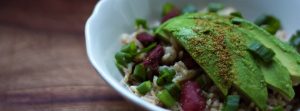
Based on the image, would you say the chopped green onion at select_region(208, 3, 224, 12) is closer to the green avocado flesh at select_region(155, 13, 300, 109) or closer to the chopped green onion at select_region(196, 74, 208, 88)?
the green avocado flesh at select_region(155, 13, 300, 109)

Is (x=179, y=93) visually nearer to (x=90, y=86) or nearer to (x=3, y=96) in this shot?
(x=90, y=86)

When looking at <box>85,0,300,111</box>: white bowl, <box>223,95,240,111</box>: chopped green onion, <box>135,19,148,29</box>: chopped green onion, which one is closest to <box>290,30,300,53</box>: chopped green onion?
<box>85,0,300,111</box>: white bowl

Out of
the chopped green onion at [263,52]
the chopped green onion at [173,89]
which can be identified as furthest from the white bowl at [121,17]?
the chopped green onion at [263,52]

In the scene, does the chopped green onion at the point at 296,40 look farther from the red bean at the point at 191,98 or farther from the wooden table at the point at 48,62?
the wooden table at the point at 48,62

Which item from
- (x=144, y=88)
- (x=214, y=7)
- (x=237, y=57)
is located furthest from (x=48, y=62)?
(x=237, y=57)

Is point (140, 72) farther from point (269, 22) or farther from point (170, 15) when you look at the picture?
point (269, 22)

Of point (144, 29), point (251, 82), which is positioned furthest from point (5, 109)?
point (251, 82)
